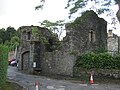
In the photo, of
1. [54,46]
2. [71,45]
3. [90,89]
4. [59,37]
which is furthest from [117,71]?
[59,37]

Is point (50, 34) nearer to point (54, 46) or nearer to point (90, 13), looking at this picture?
point (54, 46)

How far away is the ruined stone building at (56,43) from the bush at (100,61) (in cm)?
349

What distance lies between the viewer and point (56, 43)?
1383 inches

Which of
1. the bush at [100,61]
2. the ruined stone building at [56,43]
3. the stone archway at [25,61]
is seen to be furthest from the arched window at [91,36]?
the bush at [100,61]

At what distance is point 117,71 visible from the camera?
80.4ft

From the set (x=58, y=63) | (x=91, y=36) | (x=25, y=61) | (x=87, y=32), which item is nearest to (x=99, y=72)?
(x=58, y=63)

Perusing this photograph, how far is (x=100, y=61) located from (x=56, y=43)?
1041 cm

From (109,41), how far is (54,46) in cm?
1237

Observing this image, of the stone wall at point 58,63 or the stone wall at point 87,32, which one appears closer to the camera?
the stone wall at point 58,63

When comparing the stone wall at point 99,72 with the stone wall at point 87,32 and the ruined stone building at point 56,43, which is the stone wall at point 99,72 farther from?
the stone wall at point 87,32

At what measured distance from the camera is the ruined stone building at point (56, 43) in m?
31.9

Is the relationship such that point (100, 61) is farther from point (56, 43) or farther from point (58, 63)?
point (56, 43)

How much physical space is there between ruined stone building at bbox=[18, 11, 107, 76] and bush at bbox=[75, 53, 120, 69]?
11.4ft

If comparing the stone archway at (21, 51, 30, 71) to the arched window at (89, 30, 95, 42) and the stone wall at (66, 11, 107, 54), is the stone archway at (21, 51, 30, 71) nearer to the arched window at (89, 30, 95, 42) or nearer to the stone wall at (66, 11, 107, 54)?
the stone wall at (66, 11, 107, 54)
